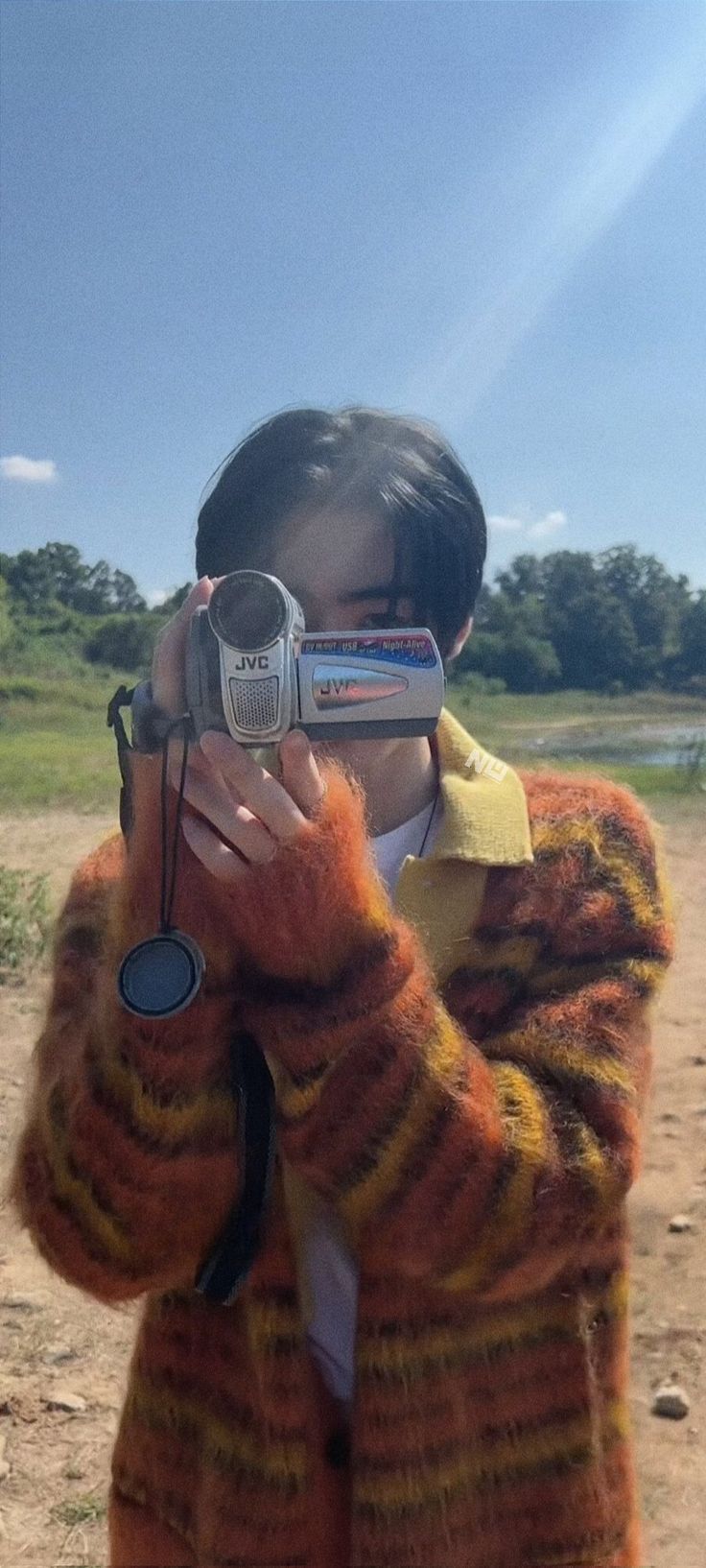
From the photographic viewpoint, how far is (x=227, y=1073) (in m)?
1.00

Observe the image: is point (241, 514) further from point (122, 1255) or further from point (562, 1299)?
point (562, 1299)

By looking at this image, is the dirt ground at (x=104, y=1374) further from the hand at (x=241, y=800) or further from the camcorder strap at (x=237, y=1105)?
the hand at (x=241, y=800)

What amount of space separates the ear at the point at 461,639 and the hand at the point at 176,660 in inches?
17.7

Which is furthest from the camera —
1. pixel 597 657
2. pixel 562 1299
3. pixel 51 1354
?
pixel 597 657

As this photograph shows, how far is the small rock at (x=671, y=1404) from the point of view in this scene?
8.12 ft

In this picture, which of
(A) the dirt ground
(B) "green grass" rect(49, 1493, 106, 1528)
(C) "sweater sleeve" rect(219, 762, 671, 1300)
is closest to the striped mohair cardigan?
(C) "sweater sleeve" rect(219, 762, 671, 1300)

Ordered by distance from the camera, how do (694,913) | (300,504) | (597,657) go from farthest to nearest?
(597,657)
(694,913)
(300,504)

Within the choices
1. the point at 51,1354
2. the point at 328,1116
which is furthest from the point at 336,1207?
the point at 51,1354

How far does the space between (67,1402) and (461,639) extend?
6.58ft

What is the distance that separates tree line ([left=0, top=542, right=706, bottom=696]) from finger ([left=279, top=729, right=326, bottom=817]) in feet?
108

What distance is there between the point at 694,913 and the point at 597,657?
4082 centimetres

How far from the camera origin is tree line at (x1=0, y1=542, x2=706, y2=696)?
129 ft

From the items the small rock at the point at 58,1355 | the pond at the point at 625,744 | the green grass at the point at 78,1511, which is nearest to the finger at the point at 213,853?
the green grass at the point at 78,1511

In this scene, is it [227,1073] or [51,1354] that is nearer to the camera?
[227,1073]
